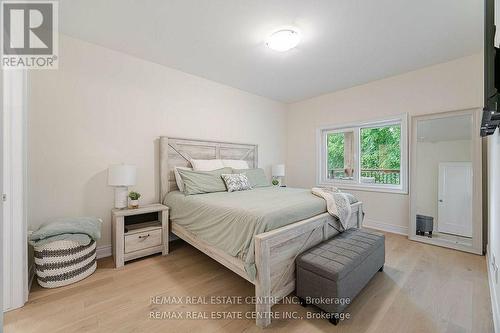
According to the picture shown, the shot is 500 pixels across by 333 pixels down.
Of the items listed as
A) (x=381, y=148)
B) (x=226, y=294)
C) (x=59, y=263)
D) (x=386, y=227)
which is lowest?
(x=226, y=294)

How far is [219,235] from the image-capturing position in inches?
76.1

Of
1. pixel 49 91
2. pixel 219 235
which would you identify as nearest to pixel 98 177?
pixel 49 91

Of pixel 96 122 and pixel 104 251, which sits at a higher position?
pixel 96 122

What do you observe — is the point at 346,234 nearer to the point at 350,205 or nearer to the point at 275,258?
the point at 350,205

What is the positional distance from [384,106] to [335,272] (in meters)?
3.08

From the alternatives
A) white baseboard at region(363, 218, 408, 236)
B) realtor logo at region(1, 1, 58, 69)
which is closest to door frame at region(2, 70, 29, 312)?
realtor logo at region(1, 1, 58, 69)

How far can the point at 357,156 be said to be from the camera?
399cm

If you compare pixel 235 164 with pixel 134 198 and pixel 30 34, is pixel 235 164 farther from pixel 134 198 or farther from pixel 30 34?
pixel 30 34

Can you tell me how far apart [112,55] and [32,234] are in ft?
6.93

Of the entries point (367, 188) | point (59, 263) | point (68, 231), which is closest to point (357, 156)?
point (367, 188)

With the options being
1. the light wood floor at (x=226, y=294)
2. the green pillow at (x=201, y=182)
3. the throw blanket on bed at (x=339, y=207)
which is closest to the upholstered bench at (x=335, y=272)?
the light wood floor at (x=226, y=294)

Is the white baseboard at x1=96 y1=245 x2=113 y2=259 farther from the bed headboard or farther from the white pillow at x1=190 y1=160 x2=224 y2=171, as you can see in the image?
the white pillow at x1=190 y1=160 x2=224 y2=171

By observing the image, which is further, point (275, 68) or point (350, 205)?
point (275, 68)

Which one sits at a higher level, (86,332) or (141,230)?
(141,230)
